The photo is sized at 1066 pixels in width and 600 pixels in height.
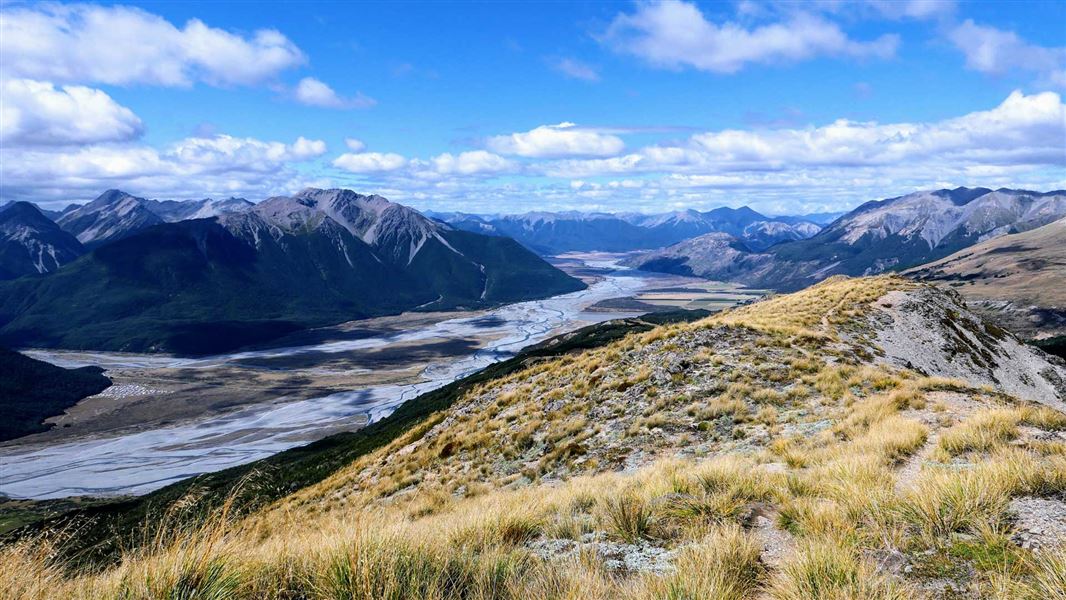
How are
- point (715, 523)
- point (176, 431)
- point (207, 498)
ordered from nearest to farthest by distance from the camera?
point (715, 523) < point (207, 498) < point (176, 431)

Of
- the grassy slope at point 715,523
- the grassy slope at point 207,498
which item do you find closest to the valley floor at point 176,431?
the grassy slope at point 207,498

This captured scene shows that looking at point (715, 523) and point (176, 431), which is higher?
point (715, 523)

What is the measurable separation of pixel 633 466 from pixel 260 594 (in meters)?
11.6

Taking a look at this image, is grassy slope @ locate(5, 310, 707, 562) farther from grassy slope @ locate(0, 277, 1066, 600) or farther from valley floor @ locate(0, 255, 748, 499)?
valley floor @ locate(0, 255, 748, 499)

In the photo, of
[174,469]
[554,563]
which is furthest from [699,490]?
[174,469]

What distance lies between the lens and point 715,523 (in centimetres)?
738

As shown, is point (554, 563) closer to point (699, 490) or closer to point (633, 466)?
point (699, 490)

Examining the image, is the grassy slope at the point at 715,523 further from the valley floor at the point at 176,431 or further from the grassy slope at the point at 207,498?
the valley floor at the point at 176,431

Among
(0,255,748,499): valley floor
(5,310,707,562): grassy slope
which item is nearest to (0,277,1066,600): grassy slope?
(5,310,707,562): grassy slope

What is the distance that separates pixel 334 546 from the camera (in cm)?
607

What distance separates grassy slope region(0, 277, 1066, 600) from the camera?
5.42 metres

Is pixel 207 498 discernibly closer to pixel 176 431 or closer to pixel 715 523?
pixel 715 523

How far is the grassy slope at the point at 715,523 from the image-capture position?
5422mm

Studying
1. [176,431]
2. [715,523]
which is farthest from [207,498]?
[176,431]
